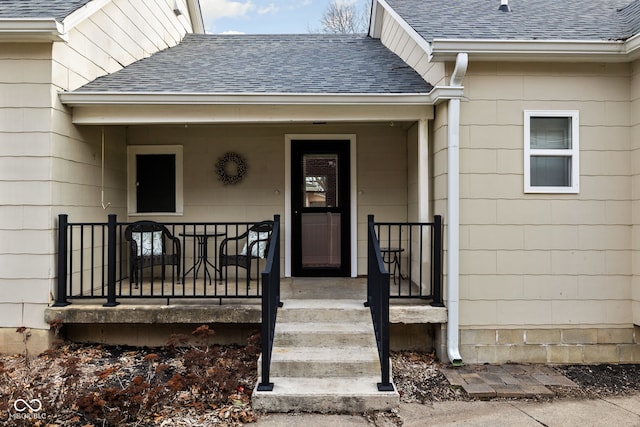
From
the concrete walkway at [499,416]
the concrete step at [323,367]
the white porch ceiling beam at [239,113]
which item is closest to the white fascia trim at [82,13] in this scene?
the white porch ceiling beam at [239,113]

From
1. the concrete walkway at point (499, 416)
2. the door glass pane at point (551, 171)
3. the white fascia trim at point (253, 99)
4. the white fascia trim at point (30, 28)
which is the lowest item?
the concrete walkway at point (499, 416)

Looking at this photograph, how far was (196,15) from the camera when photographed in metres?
8.71

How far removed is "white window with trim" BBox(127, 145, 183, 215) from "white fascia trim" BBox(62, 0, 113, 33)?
5.81 ft

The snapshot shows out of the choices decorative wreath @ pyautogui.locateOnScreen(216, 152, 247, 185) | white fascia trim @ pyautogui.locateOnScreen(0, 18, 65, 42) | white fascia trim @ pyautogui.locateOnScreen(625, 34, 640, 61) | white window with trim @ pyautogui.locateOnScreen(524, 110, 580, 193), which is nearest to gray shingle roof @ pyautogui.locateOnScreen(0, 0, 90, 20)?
white fascia trim @ pyautogui.locateOnScreen(0, 18, 65, 42)

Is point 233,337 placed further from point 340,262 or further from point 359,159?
point 359,159

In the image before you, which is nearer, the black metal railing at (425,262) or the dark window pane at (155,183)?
the black metal railing at (425,262)

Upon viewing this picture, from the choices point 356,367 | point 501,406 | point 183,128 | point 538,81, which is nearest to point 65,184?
point 183,128

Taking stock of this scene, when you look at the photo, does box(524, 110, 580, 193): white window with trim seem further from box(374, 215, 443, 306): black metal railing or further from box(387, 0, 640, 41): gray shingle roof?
box(374, 215, 443, 306): black metal railing

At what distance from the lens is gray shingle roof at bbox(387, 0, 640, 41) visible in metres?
4.36

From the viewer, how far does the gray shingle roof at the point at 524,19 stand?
4359 millimetres

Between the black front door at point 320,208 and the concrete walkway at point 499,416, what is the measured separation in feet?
9.40

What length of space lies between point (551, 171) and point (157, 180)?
488 cm

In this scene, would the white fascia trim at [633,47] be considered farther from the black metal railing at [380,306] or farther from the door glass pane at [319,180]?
the door glass pane at [319,180]

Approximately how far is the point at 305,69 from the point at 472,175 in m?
2.56
